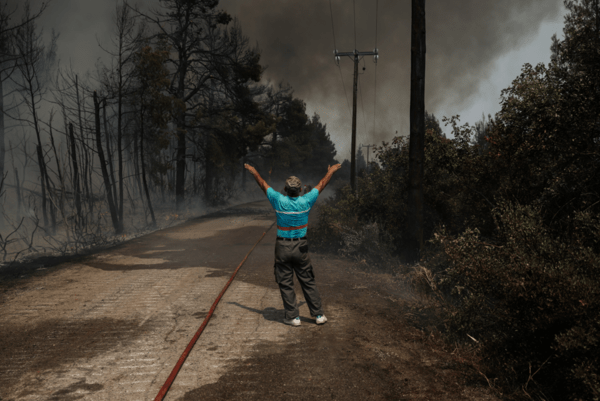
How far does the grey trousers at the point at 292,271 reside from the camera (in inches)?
217

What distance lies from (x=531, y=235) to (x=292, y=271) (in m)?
2.96

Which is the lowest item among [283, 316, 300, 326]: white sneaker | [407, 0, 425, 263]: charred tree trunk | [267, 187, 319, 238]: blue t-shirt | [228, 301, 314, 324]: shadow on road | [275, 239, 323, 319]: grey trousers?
[228, 301, 314, 324]: shadow on road

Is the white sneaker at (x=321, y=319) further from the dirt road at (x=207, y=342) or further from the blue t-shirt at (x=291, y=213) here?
the blue t-shirt at (x=291, y=213)

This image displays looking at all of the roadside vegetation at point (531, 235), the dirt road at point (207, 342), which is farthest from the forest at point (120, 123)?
the roadside vegetation at point (531, 235)

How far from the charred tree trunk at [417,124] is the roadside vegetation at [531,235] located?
0.69 m

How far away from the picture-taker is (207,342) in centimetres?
501

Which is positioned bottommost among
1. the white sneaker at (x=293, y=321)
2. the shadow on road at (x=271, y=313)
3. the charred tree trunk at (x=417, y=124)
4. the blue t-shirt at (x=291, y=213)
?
the shadow on road at (x=271, y=313)

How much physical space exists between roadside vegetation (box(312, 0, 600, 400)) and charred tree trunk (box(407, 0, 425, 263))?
692 millimetres

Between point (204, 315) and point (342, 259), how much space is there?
18.5 ft

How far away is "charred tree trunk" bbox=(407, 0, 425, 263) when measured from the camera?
8578mm

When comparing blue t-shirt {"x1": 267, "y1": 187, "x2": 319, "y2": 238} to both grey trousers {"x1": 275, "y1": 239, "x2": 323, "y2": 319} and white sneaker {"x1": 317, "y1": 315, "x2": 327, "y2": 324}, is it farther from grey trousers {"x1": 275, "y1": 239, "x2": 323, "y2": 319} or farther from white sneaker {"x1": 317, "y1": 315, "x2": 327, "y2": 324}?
white sneaker {"x1": 317, "y1": 315, "x2": 327, "y2": 324}

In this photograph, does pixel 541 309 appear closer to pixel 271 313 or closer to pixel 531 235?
pixel 531 235

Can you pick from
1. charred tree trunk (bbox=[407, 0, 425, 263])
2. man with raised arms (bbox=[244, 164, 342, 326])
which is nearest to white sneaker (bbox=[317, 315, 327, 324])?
man with raised arms (bbox=[244, 164, 342, 326])

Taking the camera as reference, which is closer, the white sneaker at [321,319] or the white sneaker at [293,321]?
the white sneaker at [293,321]
